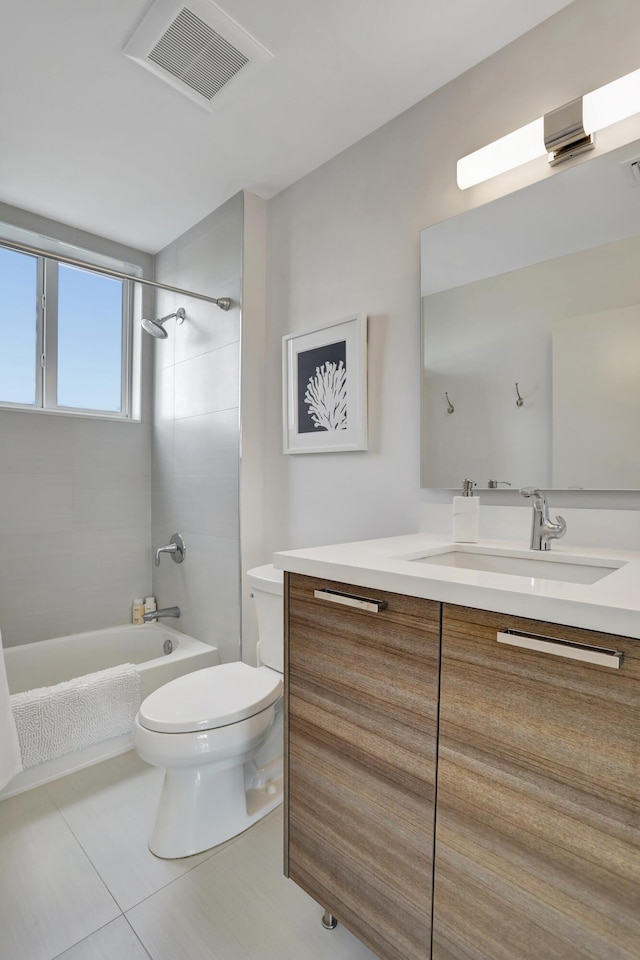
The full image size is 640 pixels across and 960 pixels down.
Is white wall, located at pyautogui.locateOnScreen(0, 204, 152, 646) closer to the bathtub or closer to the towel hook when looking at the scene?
the bathtub

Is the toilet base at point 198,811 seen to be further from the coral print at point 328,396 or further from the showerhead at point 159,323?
the showerhead at point 159,323

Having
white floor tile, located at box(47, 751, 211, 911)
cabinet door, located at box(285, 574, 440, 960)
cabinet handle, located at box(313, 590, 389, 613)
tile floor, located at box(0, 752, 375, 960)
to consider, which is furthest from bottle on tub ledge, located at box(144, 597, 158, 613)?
cabinet handle, located at box(313, 590, 389, 613)

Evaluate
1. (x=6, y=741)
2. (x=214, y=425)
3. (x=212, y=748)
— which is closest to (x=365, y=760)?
(x=212, y=748)

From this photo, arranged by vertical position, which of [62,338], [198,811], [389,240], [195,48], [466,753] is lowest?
[198,811]

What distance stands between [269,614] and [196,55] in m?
1.79

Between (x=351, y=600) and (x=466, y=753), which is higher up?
(x=351, y=600)

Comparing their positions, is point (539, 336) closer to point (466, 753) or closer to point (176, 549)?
point (466, 753)

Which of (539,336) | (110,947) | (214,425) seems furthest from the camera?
(214,425)

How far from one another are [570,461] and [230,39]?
1555 mm

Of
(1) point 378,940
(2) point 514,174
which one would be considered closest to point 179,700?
(1) point 378,940

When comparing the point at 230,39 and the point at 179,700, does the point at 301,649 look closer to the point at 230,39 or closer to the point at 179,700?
the point at 179,700

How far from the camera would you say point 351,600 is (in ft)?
3.35

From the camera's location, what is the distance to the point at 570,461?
1331mm

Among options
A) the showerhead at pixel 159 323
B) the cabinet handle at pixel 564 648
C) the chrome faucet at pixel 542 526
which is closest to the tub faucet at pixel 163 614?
the showerhead at pixel 159 323
